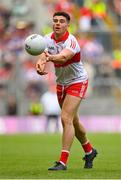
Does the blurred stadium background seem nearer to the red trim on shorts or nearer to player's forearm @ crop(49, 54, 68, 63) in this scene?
the red trim on shorts

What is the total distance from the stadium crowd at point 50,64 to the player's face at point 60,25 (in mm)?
15750

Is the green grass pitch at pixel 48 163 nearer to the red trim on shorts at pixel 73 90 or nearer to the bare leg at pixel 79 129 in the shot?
the bare leg at pixel 79 129

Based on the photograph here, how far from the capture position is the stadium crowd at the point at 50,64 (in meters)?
27.8

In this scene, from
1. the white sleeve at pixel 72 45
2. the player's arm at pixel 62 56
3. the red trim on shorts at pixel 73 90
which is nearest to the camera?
the player's arm at pixel 62 56

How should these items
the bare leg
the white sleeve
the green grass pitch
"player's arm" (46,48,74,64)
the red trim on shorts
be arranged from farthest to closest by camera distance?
1. the bare leg
2. the red trim on shorts
3. the white sleeve
4. "player's arm" (46,48,74,64)
5. the green grass pitch

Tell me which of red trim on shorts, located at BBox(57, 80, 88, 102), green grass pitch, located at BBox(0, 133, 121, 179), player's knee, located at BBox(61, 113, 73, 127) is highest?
red trim on shorts, located at BBox(57, 80, 88, 102)

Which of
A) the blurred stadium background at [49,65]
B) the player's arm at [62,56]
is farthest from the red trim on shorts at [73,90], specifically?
the blurred stadium background at [49,65]

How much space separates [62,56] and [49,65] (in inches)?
633

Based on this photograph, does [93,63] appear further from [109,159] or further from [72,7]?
[109,159]

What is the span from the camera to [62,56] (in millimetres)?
11625

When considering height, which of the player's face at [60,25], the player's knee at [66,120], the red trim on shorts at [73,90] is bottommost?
the player's knee at [66,120]

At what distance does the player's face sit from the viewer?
11.9 metres

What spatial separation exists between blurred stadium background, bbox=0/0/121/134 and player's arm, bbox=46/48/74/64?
15953 mm

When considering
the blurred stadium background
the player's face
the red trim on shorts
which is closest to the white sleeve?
the player's face
